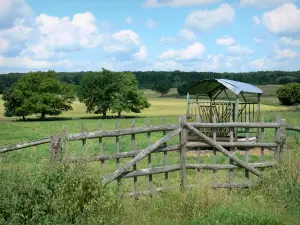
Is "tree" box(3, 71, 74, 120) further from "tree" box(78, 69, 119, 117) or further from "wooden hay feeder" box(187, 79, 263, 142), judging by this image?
"wooden hay feeder" box(187, 79, 263, 142)

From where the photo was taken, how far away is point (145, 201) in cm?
821

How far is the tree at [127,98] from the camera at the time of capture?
61.1 meters

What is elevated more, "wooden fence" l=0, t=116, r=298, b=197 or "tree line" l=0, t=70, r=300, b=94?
"tree line" l=0, t=70, r=300, b=94

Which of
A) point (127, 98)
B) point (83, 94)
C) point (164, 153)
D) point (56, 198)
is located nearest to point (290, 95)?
point (127, 98)

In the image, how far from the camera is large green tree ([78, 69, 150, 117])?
62.1 m

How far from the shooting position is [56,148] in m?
7.80

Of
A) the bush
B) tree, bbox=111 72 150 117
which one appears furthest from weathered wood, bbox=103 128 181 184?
tree, bbox=111 72 150 117

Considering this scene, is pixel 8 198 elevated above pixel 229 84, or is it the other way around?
pixel 229 84

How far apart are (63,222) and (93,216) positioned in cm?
52

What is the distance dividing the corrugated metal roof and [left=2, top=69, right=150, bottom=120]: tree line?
1553 inches

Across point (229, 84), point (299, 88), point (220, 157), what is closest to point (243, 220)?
point (220, 157)

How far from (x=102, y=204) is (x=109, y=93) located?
185ft

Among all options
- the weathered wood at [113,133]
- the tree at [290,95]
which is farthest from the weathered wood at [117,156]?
the tree at [290,95]

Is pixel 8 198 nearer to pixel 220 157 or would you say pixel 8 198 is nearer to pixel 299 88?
pixel 220 157
